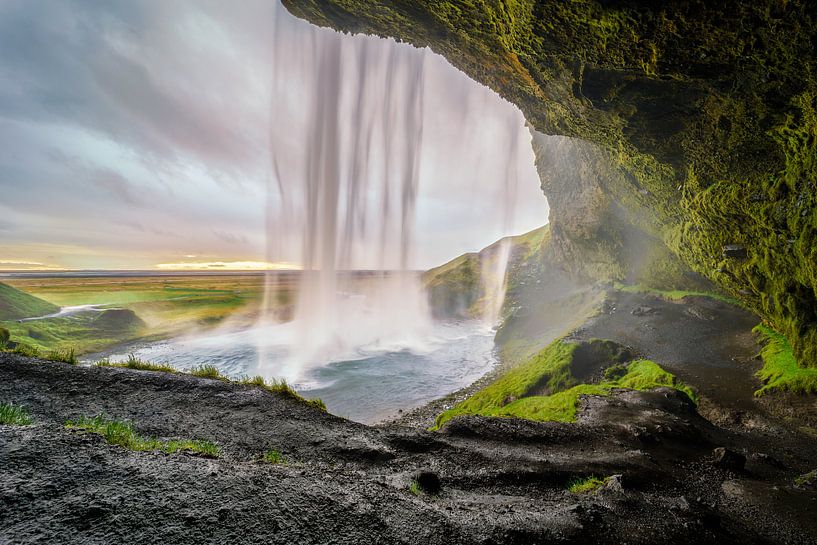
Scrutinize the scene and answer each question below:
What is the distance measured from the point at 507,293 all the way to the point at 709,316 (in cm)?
3142

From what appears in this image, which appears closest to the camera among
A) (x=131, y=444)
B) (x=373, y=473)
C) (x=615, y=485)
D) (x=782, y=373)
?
(x=131, y=444)

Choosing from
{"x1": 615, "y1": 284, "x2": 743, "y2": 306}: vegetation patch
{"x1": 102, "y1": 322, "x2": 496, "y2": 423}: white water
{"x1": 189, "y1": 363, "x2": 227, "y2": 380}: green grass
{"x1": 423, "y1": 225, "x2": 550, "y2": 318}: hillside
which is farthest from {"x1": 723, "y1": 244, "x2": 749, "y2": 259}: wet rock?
{"x1": 423, "y1": 225, "x2": 550, "y2": 318}: hillside

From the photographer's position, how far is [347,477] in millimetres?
5070

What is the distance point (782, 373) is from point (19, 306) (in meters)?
74.4

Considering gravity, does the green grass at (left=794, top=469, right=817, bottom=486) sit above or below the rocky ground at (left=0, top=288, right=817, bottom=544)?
below

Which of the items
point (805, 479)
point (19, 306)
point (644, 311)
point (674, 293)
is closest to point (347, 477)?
point (805, 479)

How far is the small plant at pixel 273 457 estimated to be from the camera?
213 inches

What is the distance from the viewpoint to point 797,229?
1100cm

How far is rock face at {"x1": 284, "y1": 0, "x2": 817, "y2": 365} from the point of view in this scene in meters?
7.66

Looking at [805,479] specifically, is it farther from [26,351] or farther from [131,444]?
[26,351]

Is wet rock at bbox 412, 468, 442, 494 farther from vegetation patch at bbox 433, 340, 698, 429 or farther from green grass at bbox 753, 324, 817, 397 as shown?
green grass at bbox 753, 324, 817, 397

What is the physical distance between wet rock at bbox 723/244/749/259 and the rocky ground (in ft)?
23.1

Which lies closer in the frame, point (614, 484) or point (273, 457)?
point (273, 457)

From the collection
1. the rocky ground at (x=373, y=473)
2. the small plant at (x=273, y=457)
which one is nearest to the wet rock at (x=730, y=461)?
the rocky ground at (x=373, y=473)
